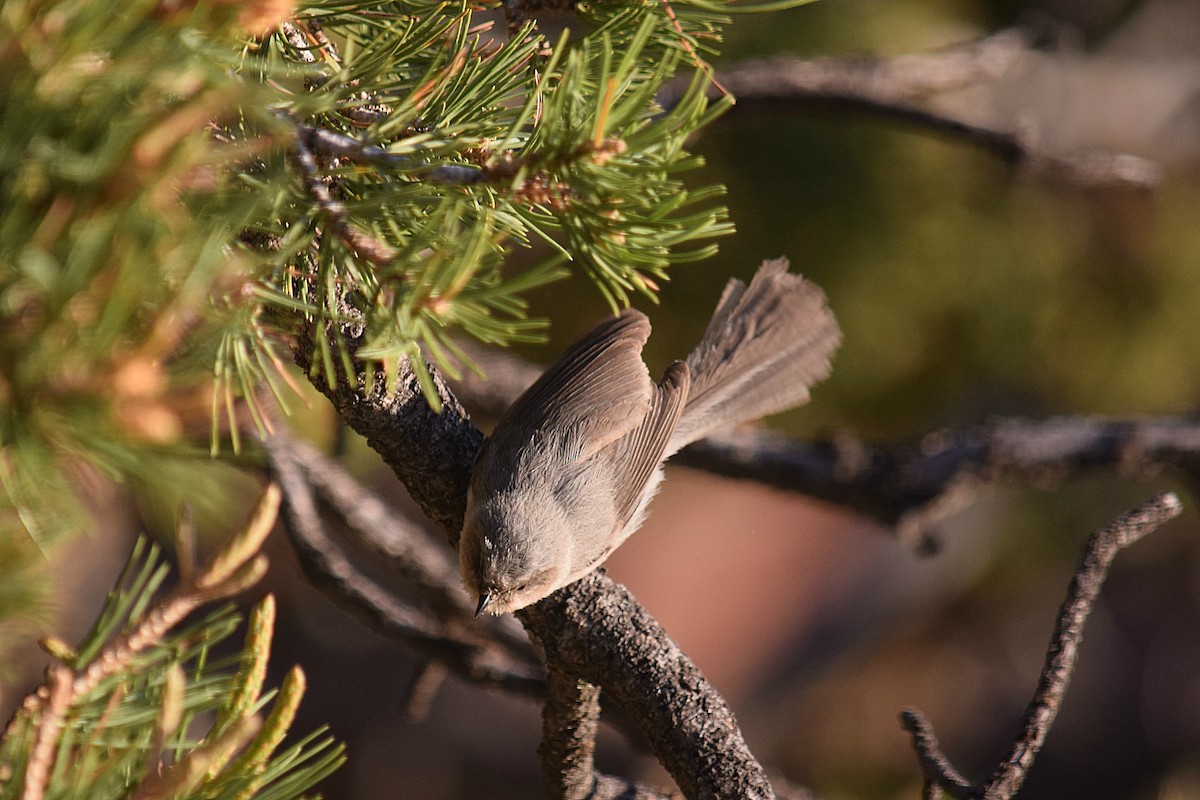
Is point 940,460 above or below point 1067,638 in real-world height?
below

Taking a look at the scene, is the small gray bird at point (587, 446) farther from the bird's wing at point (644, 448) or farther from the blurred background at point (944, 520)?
the blurred background at point (944, 520)

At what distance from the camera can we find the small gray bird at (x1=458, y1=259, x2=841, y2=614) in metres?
1.00

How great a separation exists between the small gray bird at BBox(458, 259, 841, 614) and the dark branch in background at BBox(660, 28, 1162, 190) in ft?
1.50

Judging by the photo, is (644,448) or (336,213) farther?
(644,448)

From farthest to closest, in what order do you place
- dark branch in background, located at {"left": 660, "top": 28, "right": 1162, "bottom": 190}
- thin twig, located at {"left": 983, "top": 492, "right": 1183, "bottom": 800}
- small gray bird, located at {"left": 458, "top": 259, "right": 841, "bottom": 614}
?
1. dark branch in background, located at {"left": 660, "top": 28, "right": 1162, "bottom": 190}
2. small gray bird, located at {"left": 458, "top": 259, "right": 841, "bottom": 614}
3. thin twig, located at {"left": 983, "top": 492, "right": 1183, "bottom": 800}

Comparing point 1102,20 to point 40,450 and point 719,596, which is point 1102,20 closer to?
point 719,596

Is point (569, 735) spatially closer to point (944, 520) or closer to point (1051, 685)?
point (1051, 685)

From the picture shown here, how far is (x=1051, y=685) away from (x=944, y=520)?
1830 millimetres

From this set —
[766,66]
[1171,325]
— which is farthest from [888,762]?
[766,66]

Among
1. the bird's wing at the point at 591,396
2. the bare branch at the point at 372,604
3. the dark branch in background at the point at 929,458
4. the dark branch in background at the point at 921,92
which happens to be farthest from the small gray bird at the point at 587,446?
the dark branch in background at the point at 921,92

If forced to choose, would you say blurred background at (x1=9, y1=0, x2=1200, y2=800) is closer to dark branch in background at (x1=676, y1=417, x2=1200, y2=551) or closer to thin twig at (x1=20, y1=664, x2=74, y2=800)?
dark branch in background at (x1=676, y1=417, x2=1200, y2=551)

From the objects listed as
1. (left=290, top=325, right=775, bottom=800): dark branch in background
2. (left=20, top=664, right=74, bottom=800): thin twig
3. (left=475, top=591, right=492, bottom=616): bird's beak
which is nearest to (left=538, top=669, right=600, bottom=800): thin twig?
(left=290, top=325, right=775, bottom=800): dark branch in background

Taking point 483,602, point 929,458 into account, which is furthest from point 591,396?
point 929,458

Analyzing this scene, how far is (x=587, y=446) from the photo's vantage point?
1.09 meters
